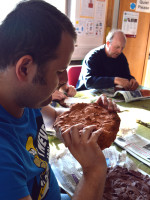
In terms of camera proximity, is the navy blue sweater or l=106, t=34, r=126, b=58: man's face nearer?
the navy blue sweater

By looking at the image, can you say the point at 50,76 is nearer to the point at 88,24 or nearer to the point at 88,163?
the point at 88,163

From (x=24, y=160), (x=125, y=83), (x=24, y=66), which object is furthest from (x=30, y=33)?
(x=125, y=83)

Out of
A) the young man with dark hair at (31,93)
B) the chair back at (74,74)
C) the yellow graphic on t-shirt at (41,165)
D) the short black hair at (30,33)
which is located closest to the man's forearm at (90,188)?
the young man with dark hair at (31,93)

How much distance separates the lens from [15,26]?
508 millimetres

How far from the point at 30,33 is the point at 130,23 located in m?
3.75

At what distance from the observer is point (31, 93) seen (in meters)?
0.59

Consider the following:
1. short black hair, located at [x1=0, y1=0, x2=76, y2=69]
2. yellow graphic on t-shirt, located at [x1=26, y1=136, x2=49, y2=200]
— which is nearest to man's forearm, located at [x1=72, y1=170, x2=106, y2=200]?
yellow graphic on t-shirt, located at [x1=26, y1=136, x2=49, y2=200]

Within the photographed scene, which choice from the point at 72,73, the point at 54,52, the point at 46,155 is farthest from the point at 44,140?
the point at 72,73

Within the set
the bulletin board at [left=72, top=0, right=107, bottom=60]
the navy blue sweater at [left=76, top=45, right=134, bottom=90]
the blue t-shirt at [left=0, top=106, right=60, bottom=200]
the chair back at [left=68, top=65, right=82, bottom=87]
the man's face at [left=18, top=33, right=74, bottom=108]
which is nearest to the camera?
the blue t-shirt at [left=0, top=106, right=60, bottom=200]

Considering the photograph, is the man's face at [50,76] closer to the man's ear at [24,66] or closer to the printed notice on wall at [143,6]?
the man's ear at [24,66]

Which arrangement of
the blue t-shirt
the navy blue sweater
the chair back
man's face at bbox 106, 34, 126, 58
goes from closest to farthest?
the blue t-shirt < the navy blue sweater < man's face at bbox 106, 34, 126, 58 < the chair back

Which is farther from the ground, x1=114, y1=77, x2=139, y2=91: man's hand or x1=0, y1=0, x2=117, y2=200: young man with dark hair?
x1=0, y1=0, x2=117, y2=200: young man with dark hair

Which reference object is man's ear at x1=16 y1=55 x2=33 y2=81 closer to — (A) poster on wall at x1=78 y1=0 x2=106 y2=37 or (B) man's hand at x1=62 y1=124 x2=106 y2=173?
(B) man's hand at x1=62 y1=124 x2=106 y2=173

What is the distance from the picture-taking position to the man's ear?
516 millimetres
